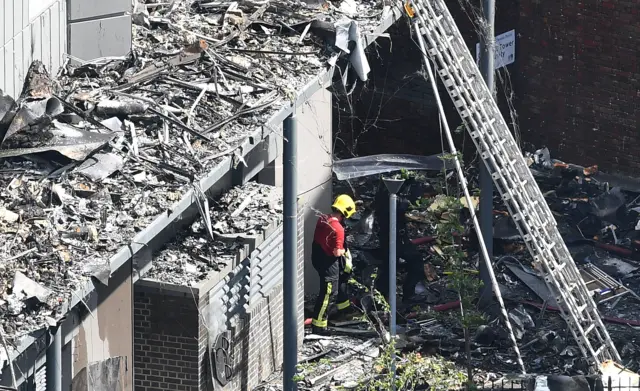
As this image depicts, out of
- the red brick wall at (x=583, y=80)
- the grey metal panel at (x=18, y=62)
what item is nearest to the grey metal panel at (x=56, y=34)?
the grey metal panel at (x=18, y=62)

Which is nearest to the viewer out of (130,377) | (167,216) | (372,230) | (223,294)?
(167,216)

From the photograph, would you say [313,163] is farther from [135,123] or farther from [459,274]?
[135,123]

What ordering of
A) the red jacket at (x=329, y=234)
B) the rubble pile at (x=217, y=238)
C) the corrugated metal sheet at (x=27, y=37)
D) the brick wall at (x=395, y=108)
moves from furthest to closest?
the brick wall at (x=395, y=108) → the red jacket at (x=329, y=234) → the rubble pile at (x=217, y=238) → the corrugated metal sheet at (x=27, y=37)

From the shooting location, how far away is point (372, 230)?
66.4ft

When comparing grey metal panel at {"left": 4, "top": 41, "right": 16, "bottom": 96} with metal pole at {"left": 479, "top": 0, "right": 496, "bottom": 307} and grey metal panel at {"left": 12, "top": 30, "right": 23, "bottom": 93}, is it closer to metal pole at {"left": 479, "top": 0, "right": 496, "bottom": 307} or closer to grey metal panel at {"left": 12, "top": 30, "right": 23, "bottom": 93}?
grey metal panel at {"left": 12, "top": 30, "right": 23, "bottom": 93}

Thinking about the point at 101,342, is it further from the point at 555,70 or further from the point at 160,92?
the point at 555,70

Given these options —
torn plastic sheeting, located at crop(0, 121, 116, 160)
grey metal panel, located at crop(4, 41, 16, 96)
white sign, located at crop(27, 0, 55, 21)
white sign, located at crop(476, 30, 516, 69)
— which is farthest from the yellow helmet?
grey metal panel, located at crop(4, 41, 16, 96)

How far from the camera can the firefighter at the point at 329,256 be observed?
17.8 m

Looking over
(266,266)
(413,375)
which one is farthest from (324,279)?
(413,375)

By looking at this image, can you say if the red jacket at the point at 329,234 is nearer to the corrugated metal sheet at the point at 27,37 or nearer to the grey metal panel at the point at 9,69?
the corrugated metal sheet at the point at 27,37

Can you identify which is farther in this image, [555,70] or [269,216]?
[555,70]

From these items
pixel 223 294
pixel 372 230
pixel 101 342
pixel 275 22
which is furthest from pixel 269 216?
pixel 372 230

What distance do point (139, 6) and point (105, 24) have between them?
1384mm

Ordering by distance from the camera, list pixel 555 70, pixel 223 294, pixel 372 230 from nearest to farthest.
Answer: pixel 223 294 → pixel 372 230 → pixel 555 70
